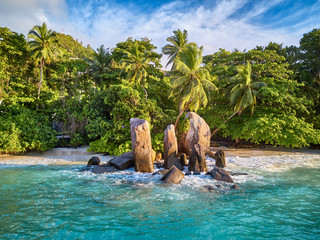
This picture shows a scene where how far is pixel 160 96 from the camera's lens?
956 inches

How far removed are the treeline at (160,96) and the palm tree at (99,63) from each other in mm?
144

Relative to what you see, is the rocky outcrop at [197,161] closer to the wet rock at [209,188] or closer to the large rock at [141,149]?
the large rock at [141,149]

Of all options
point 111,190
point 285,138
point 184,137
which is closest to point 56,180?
point 111,190

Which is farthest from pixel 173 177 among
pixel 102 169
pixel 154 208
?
pixel 102 169

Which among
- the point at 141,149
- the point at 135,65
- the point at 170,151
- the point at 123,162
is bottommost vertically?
the point at 123,162

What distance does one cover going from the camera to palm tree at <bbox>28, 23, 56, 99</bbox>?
2670 centimetres

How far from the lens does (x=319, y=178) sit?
1137 cm

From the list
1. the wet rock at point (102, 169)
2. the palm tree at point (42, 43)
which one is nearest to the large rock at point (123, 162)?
the wet rock at point (102, 169)

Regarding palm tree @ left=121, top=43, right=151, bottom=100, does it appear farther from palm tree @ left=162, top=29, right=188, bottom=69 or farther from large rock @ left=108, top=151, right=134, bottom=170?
large rock @ left=108, top=151, right=134, bottom=170

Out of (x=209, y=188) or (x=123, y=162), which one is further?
(x=123, y=162)

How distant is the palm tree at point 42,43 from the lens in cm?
2670

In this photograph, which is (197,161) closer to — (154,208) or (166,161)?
(166,161)

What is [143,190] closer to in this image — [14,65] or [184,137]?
[184,137]

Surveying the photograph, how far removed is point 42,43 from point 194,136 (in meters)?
23.5
